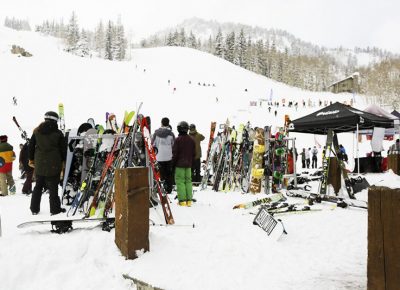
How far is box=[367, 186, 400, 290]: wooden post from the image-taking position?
2.65 m

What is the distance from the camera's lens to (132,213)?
4.12 m

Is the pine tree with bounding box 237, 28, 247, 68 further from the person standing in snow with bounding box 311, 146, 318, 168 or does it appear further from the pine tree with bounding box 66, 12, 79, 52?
the person standing in snow with bounding box 311, 146, 318, 168

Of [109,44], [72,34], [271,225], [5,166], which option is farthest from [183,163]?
[72,34]

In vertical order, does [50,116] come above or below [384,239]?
above

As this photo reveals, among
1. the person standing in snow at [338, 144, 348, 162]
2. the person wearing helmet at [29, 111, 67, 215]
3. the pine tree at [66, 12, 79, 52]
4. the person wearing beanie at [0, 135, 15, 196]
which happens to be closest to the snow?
the person wearing helmet at [29, 111, 67, 215]

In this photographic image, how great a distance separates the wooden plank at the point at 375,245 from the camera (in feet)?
8.92

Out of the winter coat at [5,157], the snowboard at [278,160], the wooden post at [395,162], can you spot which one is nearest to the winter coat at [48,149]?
the winter coat at [5,157]

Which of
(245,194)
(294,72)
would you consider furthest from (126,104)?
(294,72)

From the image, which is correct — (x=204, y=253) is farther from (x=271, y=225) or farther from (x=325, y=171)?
(x=325, y=171)

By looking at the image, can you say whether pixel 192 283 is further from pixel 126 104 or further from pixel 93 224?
pixel 126 104

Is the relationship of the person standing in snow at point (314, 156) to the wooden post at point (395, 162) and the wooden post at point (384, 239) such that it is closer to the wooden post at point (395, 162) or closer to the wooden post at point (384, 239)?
the wooden post at point (395, 162)

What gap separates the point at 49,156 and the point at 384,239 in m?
5.25

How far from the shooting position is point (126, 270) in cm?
380

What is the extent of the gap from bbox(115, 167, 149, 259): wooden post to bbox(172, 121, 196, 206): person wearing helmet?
111 inches
